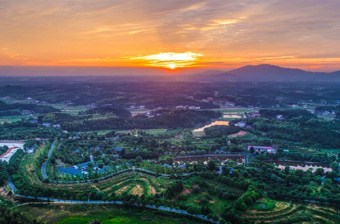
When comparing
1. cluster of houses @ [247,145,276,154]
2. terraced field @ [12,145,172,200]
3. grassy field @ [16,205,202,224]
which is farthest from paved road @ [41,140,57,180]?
cluster of houses @ [247,145,276,154]

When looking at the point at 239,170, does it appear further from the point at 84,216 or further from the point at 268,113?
the point at 268,113

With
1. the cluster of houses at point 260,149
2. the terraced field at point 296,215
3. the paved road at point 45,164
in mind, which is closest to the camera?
the terraced field at point 296,215

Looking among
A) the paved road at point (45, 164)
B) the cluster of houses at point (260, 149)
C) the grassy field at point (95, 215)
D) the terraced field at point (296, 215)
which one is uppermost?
the cluster of houses at point (260, 149)

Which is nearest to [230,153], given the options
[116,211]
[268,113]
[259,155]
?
[259,155]

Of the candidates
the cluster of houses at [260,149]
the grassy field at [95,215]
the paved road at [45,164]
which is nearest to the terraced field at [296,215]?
the grassy field at [95,215]

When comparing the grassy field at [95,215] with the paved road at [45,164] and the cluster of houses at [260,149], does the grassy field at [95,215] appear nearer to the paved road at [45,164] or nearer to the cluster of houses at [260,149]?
the paved road at [45,164]

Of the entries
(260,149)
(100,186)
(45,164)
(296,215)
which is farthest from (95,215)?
(260,149)

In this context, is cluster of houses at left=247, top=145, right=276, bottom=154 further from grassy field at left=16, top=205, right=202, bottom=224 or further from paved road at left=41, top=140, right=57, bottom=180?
paved road at left=41, top=140, right=57, bottom=180
